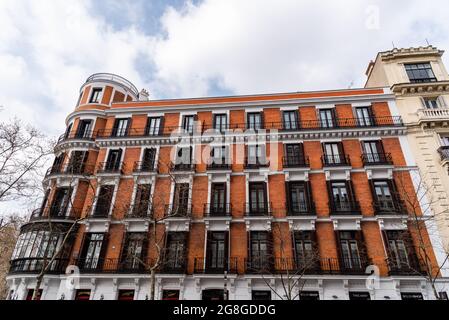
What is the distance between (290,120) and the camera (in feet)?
77.6

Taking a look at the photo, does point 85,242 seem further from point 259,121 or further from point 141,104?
point 259,121

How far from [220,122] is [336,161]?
35.0ft

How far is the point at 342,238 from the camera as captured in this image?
1847cm

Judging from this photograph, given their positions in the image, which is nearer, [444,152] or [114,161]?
[444,152]

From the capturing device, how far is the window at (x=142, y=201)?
2011 cm

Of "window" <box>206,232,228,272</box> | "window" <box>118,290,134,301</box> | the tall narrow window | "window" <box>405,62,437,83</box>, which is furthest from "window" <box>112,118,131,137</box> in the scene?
"window" <box>405,62,437,83</box>

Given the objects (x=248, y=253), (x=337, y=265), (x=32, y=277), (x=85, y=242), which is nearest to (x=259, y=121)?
(x=248, y=253)

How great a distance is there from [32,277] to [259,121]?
69.5 ft

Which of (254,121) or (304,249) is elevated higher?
(254,121)

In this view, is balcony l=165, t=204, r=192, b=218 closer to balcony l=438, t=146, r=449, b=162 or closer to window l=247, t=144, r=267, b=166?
window l=247, t=144, r=267, b=166

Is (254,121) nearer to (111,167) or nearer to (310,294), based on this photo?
(111,167)

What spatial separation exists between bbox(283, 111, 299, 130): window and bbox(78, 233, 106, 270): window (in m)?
17.7

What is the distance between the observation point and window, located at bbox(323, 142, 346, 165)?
2117cm

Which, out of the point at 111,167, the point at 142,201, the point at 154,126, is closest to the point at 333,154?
the point at 142,201
